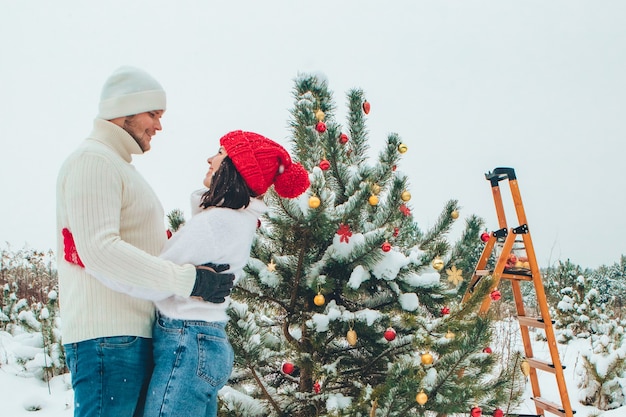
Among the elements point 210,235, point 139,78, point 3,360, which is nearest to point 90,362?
point 210,235

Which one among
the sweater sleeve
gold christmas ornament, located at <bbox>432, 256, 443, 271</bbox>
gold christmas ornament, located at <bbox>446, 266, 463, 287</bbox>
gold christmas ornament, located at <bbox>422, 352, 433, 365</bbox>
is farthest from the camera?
gold christmas ornament, located at <bbox>446, 266, 463, 287</bbox>

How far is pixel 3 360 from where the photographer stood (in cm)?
567

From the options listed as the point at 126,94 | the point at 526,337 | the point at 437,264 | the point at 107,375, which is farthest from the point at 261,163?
the point at 526,337

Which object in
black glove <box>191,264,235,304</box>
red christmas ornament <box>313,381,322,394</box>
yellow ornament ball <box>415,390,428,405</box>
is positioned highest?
black glove <box>191,264,235,304</box>

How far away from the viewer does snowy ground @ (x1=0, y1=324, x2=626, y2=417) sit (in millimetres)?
4488

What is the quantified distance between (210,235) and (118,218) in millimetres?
280

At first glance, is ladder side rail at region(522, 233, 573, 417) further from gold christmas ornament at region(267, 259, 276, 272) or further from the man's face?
the man's face

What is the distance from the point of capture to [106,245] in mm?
1446

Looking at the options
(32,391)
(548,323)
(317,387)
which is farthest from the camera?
(32,391)

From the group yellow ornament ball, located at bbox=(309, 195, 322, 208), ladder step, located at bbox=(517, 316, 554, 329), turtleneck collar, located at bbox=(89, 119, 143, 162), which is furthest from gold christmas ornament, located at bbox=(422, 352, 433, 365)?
ladder step, located at bbox=(517, 316, 554, 329)

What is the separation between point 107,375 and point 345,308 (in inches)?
66.4

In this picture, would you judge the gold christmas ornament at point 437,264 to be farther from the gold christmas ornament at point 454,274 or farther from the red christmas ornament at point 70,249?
the red christmas ornament at point 70,249

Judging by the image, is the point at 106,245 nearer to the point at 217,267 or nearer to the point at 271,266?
the point at 217,267

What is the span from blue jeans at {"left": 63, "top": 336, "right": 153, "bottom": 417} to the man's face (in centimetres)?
68
